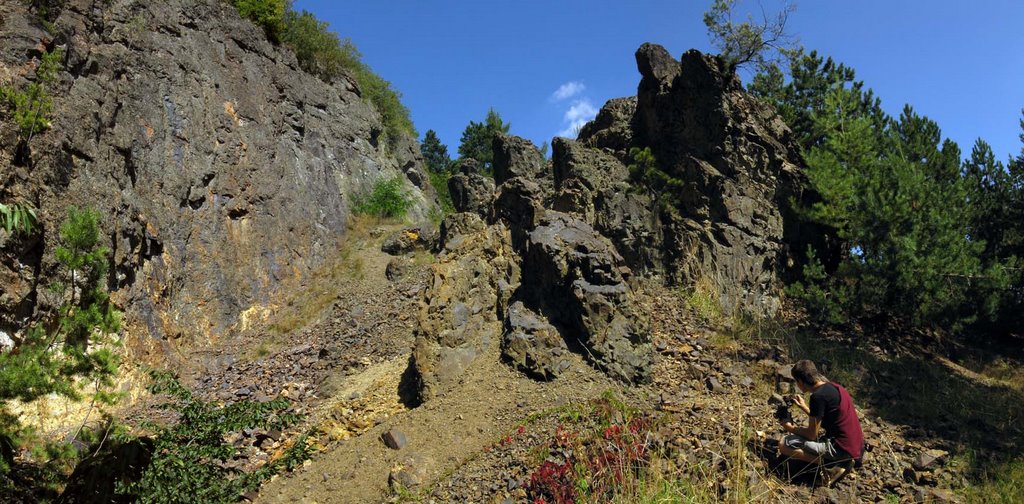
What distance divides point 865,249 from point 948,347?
2.62 m

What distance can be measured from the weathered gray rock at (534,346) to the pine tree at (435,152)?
116 feet

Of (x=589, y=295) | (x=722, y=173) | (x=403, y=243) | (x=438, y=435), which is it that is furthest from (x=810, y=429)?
(x=403, y=243)

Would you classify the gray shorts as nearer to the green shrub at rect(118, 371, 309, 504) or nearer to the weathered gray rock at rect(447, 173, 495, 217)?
the green shrub at rect(118, 371, 309, 504)

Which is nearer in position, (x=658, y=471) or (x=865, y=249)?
(x=658, y=471)

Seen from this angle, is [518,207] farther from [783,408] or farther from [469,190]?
[469,190]

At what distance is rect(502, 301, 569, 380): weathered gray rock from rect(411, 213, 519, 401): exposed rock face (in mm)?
360

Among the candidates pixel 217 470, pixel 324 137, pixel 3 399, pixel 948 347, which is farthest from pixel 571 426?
pixel 324 137

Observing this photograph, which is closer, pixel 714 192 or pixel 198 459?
pixel 198 459

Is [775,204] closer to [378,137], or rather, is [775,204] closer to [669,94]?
[669,94]

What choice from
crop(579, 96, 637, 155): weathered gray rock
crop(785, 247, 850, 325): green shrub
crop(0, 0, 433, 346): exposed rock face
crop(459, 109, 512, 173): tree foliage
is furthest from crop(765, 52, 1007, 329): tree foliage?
crop(459, 109, 512, 173): tree foliage

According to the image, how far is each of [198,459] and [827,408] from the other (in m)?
5.94

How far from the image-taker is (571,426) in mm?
6711

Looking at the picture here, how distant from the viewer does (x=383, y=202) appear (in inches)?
755

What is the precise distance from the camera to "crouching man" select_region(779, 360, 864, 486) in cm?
593
